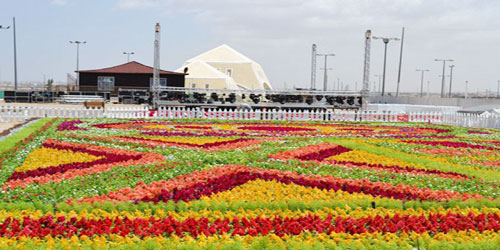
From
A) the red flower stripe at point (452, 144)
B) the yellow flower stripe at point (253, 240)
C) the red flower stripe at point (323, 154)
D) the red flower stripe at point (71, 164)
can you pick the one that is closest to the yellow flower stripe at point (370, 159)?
the red flower stripe at point (323, 154)

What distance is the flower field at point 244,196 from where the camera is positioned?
5.97 metres

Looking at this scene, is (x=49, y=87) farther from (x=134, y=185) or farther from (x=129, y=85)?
(x=134, y=185)

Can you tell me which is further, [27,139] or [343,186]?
[27,139]

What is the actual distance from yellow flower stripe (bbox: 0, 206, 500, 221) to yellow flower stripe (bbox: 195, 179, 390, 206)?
445mm

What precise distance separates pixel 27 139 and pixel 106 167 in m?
4.95

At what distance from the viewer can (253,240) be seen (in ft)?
19.1

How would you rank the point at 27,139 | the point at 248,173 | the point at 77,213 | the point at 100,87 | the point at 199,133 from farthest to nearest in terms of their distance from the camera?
the point at 100,87 → the point at 199,133 → the point at 27,139 → the point at 248,173 → the point at 77,213

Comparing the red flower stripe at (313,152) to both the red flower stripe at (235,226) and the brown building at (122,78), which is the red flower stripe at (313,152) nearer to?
the red flower stripe at (235,226)

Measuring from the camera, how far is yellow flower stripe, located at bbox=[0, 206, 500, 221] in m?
6.80

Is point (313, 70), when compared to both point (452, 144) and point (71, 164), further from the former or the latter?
point (71, 164)

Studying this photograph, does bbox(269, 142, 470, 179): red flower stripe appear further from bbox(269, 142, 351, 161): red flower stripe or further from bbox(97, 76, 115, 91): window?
bbox(97, 76, 115, 91): window

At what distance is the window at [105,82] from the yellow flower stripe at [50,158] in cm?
4667

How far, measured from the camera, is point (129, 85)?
58.5 meters


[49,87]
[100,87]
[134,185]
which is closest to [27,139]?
[134,185]
